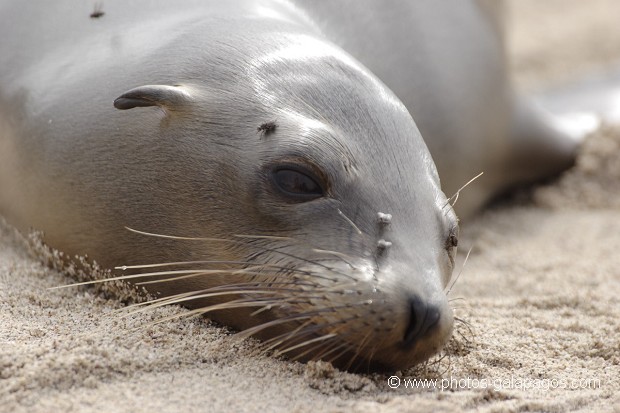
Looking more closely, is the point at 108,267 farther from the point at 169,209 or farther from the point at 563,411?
the point at 563,411

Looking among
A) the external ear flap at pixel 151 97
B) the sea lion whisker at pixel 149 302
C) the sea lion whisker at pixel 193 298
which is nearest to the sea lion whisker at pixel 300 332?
the sea lion whisker at pixel 193 298

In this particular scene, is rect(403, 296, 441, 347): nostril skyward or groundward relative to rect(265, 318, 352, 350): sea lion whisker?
skyward

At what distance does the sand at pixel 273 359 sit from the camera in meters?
2.61

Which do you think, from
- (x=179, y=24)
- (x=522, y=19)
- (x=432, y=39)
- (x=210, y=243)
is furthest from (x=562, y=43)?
(x=210, y=243)

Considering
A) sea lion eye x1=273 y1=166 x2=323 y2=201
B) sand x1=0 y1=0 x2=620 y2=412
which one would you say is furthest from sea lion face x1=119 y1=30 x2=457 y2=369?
sand x1=0 y1=0 x2=620 y2=412

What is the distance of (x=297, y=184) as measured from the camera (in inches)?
112

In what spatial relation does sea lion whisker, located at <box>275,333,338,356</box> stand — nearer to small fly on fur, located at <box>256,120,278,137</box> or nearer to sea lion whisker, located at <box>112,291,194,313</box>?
sea lion whisker, located at <box>112,291,194,313</box>

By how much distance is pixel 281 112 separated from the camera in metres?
2.96

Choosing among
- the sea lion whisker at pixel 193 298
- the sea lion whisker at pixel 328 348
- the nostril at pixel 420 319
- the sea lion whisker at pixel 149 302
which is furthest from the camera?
the sea lion whisker at pixel 149 302

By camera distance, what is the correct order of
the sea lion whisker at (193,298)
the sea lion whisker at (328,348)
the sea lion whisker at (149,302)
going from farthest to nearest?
the sea lion whisker at (149,302)
the sea lion whisker at (193,298)
the sea lion whisker at (328,348)

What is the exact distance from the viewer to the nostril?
258cm

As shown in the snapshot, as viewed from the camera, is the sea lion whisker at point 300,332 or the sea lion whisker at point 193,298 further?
the sea lion whisker at point 193,298

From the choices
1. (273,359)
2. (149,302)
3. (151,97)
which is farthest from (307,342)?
(151,97)

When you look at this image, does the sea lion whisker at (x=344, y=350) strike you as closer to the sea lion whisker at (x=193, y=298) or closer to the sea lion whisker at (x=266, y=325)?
the sea lion whisker at (x=266, y=325)
